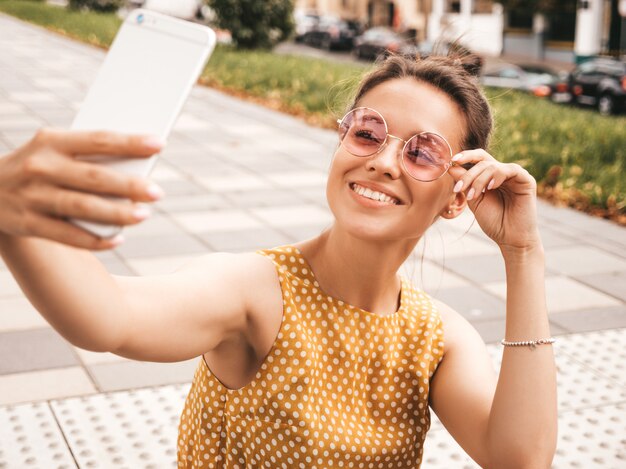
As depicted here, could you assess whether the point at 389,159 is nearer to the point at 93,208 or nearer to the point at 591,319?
the point at 93,208

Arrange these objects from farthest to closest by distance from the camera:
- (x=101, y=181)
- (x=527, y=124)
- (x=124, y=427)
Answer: (x=527, y=124) → (x=124, y=427) → (x=101, y=181)

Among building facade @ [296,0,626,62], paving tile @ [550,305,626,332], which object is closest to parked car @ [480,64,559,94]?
building facade @ [296,0,626,62]

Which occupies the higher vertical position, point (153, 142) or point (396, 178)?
point (153, 142)

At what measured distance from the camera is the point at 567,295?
500 cm

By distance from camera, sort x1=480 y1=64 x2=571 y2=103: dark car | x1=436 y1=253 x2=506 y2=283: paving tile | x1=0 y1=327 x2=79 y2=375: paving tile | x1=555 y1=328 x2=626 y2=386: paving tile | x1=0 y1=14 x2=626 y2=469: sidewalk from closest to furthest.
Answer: x1=0 y1=14 x2=626 y2=469: sidewalk, x1=0 y1=327 x2=79 y2=375: paving tile, x1=555 y1=328 x2=626 y2=386: paving tile, x1=436 y1=253 x2=506 y2=283: paving tile, x1=480 y1=64 x2=571 y2=103: dark car

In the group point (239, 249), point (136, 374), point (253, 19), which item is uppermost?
point (253, 19)

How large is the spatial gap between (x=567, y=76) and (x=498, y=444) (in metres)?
19.1

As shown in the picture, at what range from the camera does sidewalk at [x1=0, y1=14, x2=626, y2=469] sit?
3178 millimetres

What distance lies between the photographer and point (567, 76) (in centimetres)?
1969

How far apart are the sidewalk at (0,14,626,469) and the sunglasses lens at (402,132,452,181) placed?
1.63 m

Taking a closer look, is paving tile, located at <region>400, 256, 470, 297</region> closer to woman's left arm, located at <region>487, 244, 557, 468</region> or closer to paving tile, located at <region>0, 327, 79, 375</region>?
paving tile, located at <region>0, 327, 79, 375</region>

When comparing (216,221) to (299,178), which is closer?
(216,221)

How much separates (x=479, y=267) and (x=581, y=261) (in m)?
0.77

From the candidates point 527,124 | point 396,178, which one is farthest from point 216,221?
point 527,124
